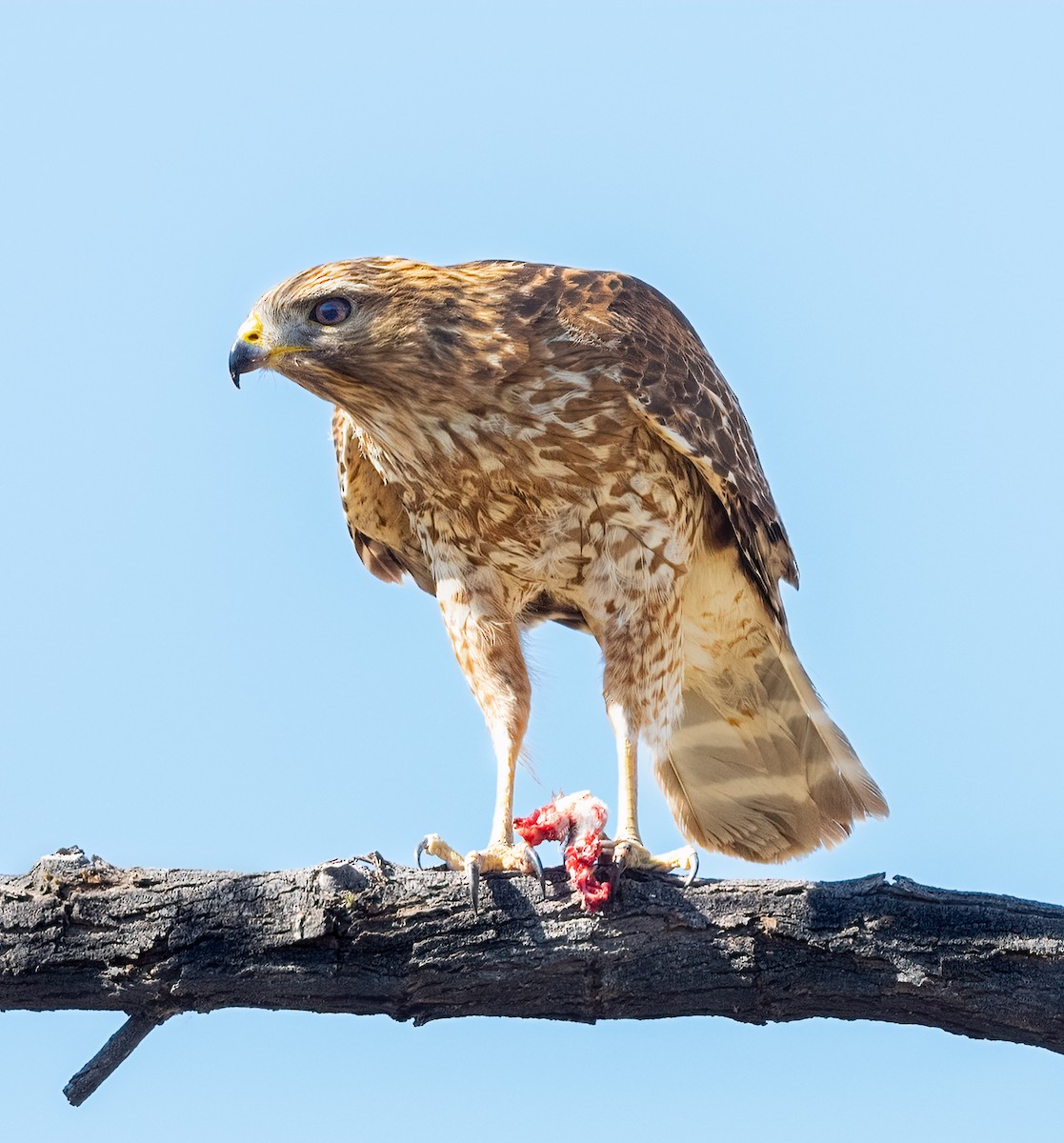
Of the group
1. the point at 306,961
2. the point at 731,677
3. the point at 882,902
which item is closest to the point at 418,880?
the point at 306,961

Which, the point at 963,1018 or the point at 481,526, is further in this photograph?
the point at 481,526

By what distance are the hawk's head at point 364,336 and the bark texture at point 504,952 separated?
195 cm

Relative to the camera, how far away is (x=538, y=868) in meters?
5.05

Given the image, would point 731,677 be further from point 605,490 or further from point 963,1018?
point 963,1018

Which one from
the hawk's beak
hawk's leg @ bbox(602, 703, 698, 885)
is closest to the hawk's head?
the hawk's beak

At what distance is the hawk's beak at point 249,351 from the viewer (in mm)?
5660

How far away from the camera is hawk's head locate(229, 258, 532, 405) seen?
18.7 feet

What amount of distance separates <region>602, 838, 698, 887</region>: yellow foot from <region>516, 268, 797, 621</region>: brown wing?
157 cm

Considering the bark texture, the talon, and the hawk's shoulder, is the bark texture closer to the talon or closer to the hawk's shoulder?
the talon

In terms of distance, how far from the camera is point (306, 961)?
458cm

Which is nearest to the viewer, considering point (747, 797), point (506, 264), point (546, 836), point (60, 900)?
point (60, 900)

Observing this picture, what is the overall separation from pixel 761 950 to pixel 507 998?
2.61ft

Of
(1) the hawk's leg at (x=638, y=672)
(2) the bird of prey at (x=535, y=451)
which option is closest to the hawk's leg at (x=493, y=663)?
(2) the bird of prey at (x=535, y=451)

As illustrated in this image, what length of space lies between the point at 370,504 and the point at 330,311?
1135mm
